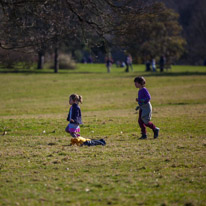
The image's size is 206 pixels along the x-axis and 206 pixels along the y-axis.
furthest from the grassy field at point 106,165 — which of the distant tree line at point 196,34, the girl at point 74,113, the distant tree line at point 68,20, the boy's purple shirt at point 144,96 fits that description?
the distant tree line at point 196,34

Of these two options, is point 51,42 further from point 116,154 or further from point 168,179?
point 168,179

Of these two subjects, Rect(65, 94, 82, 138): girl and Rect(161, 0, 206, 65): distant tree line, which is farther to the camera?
Rect(161, 0, 206, 65): distant tree line

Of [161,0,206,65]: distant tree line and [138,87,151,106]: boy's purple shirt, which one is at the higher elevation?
[161,0,206,65]: distant tree line

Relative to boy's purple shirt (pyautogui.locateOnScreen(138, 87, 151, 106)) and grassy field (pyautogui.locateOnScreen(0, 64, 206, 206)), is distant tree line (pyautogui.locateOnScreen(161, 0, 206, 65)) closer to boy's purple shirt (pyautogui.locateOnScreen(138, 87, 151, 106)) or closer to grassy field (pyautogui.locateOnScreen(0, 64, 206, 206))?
grassy field (pyautogui.locateOnScreen(0, 64, 206, 206))

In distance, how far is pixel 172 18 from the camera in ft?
218

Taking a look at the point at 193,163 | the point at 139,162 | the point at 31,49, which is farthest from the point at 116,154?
the point at 31,49

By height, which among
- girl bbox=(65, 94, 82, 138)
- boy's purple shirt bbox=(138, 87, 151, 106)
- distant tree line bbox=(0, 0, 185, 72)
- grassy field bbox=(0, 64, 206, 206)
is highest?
distant tree line bbox=(0, 0, 185, 72)

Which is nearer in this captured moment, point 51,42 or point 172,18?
point 51,42

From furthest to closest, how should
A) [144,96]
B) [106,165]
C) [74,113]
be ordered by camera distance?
[144,96]
[74,113]
[106,165]

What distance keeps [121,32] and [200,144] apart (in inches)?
208

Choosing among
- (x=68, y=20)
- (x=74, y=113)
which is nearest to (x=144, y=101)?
(x=74, y=113)

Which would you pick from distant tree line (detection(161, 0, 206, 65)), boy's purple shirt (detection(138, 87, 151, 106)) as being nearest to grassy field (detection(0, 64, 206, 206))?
boy's purple shirt (detection(138, 87, 151, 106))

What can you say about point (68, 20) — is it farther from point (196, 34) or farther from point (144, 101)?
point (196, 34)

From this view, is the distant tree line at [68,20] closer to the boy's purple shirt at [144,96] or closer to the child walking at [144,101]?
the child walking at [144,101]
